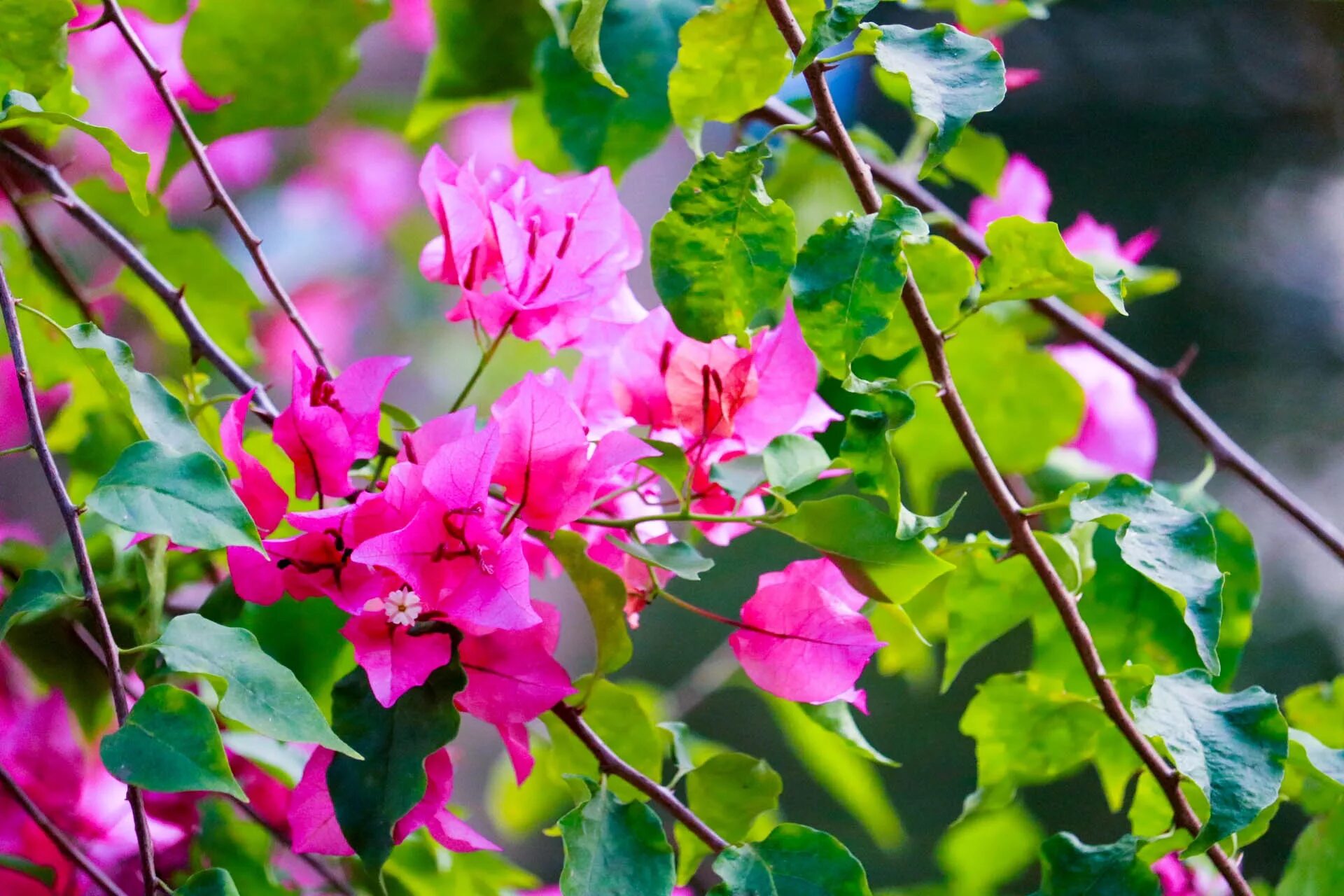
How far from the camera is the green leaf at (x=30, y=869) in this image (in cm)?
37

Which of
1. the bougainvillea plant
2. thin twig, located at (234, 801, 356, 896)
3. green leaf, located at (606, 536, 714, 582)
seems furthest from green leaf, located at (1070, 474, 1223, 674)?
thin twig, located at (234, 801, 356, 896)

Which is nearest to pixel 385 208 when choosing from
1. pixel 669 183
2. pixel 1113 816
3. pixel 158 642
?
pixel 669 183

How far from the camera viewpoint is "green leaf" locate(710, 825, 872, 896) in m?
0.30

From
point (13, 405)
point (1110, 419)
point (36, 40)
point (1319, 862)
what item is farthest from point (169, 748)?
point (13, 405)

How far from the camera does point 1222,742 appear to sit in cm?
29

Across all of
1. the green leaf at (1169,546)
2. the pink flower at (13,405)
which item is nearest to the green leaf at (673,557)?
the green leaf at (1169,546)

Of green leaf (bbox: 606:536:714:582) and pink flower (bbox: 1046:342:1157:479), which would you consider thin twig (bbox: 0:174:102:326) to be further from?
pink flower (bbox: 1046:342:1157:479)

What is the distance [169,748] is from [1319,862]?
1.15 ft

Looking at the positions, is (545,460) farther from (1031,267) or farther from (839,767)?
(839,767)

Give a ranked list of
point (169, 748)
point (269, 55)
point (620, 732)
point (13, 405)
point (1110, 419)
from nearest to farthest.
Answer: point (169, 748) < point (620, 732) < point (269, 55) < point (1110, 419) < point (13, 405)

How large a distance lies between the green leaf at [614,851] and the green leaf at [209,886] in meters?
0.08

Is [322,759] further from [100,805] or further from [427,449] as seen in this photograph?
[100,805]

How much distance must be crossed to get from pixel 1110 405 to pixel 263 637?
0.44 m

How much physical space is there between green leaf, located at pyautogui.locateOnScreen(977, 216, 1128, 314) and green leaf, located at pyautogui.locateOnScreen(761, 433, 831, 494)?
0.06 meters
